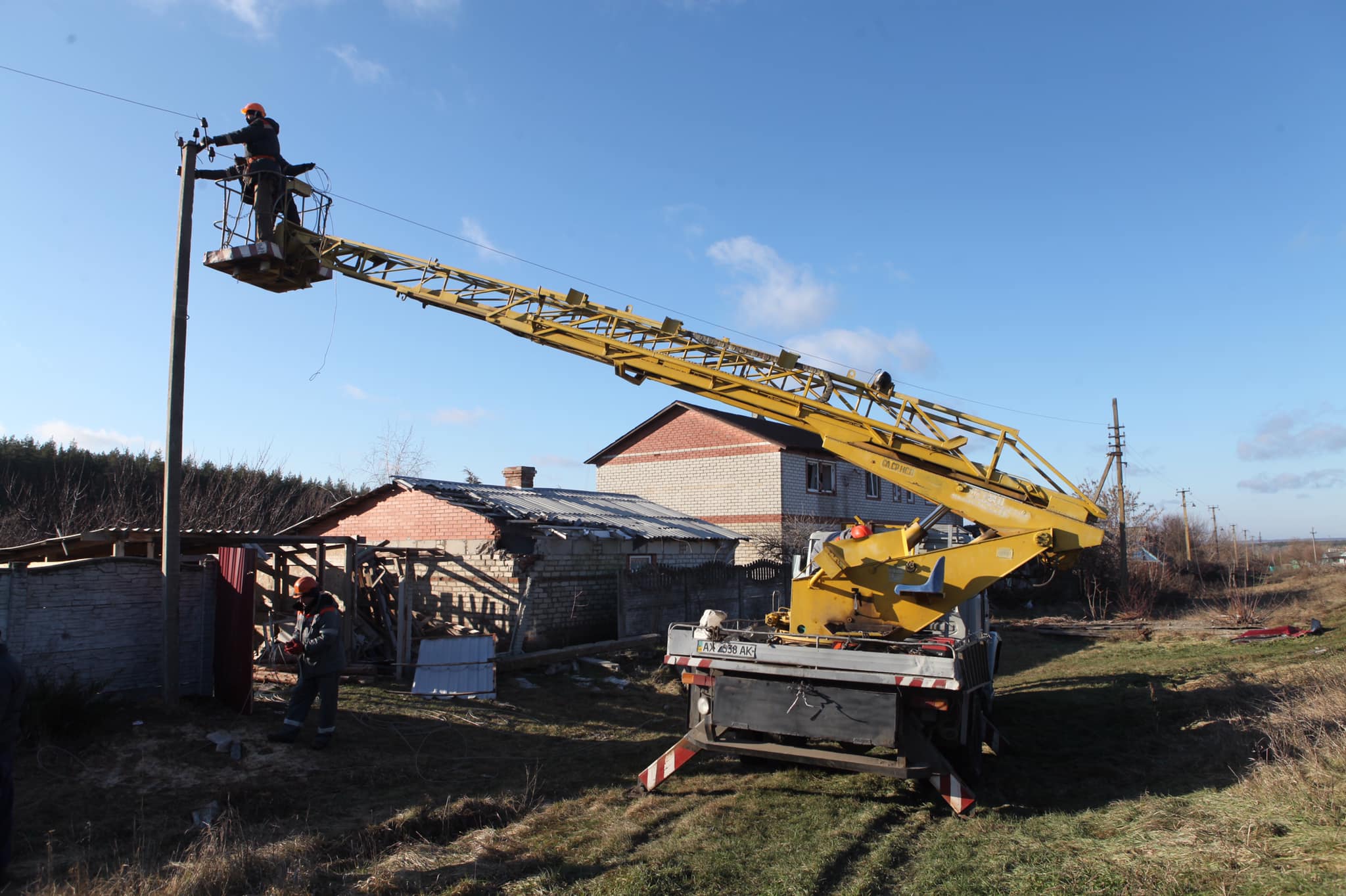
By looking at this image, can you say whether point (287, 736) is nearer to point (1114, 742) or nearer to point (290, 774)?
point (290, 774)

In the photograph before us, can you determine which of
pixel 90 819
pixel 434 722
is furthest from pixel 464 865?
pixel 434 722

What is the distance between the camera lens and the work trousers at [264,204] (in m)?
10.8

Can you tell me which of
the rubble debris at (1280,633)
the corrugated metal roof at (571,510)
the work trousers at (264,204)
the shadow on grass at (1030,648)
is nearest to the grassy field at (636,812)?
the corrugated metal roof at (571,510)

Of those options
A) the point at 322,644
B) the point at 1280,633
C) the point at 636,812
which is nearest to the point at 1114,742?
the point at 636,812

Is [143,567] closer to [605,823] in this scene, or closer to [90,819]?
[90,819]

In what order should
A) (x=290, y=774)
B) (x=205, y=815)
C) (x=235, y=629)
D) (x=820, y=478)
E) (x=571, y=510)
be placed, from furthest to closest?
1. (x=820, y=478)
2. (x=571, y=510)
3. (x=235, y=629)
4. (x=290, y=774)
5. (x=205, y=815)

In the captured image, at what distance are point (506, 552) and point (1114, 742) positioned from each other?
32.3 ft

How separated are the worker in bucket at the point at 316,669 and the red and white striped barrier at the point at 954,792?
230 inches

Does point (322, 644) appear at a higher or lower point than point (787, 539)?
lower

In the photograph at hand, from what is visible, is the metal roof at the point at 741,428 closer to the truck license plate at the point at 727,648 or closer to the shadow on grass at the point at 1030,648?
the shadow on grass at the point at 1030,648

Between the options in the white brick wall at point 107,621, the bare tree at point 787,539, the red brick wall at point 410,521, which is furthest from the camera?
the bare tree at point 787,539

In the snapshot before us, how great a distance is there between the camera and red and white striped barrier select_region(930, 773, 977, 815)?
265 inches

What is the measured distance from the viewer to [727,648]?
7.52 m

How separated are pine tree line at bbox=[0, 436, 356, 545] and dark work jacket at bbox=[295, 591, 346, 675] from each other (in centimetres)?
1527
